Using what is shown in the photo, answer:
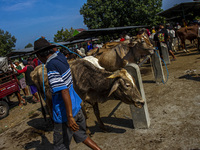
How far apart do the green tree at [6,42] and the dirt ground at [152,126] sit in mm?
35774

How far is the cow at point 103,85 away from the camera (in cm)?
342

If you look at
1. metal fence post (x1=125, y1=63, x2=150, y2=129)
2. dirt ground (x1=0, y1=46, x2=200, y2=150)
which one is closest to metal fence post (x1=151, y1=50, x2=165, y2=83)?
A: dirt ground (x1=0, y1=46, x2=200, y2=150)

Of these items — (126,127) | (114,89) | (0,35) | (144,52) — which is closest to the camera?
(114,89)

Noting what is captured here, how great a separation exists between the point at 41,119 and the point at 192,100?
5.27 metres

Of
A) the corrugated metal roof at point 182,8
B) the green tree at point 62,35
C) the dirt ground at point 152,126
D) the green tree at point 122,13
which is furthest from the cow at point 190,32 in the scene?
the green tree at point 62,35

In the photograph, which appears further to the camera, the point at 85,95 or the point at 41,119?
the point at 41,119

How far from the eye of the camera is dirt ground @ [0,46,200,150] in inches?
135

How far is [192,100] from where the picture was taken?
4.76m

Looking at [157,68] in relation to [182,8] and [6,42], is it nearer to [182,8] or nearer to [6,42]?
[182,8]

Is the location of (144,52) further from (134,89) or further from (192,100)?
(134,89)

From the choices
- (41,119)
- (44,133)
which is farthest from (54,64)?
(41,119)

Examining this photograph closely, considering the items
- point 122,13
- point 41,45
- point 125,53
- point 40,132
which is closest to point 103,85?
point 41,45

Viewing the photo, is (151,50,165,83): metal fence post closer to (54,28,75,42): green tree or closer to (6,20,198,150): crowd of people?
(6,20,198,150): crowd of people

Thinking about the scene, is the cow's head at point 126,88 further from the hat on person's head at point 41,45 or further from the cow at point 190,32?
the cow at point 190,32
